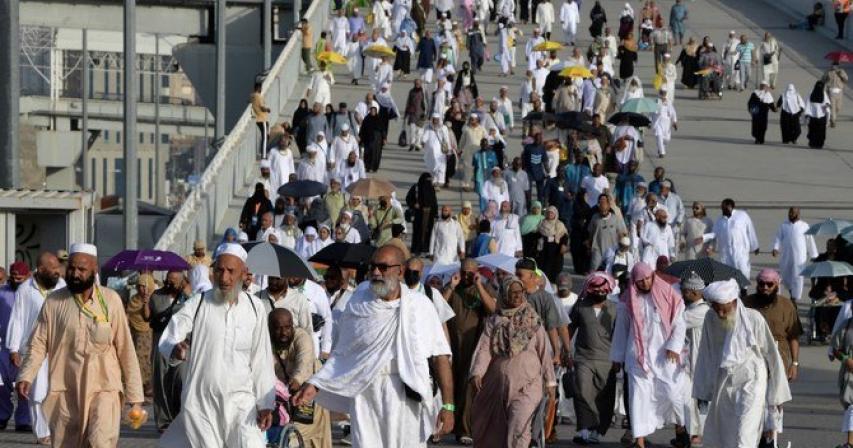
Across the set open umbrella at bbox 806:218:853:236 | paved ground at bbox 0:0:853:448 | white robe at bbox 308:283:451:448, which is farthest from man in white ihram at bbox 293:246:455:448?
open umbrella at bbox 806:218:853:236

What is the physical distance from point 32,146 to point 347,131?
75164 mm

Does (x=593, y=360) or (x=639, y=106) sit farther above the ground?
(x=639, y=106)

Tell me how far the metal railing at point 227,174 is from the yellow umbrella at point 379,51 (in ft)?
5.39

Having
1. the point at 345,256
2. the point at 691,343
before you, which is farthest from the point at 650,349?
the point at 345,256

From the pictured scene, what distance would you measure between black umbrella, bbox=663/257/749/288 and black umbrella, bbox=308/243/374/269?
281cm

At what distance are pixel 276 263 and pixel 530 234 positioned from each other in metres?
13.5

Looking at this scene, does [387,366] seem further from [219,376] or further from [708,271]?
[708,271]

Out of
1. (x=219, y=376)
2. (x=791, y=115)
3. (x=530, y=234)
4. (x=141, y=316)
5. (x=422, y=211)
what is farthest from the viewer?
(x=791, y=115)

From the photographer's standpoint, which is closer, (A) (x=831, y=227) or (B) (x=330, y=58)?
(A) (x=831, y=227)

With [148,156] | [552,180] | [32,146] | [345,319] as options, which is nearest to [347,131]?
[552,180]

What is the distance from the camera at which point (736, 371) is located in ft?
47.5

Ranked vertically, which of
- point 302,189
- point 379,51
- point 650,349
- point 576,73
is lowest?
point 650,349

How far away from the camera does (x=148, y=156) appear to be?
13862cm

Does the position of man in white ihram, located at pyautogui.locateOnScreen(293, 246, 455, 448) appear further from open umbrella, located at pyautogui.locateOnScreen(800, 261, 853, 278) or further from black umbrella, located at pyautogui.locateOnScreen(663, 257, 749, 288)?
open umbrella, located at pyautogui.locateOnScreen(800, 261, 853, 278)
